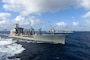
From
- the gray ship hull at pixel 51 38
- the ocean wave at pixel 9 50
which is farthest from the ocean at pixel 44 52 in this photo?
the gray ship hull at pixel 51 38

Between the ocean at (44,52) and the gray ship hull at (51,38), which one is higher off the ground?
the gray ship hull at (51,38)

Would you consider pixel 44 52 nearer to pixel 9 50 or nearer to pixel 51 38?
pixel 9 50

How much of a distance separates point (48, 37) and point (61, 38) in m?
7.05

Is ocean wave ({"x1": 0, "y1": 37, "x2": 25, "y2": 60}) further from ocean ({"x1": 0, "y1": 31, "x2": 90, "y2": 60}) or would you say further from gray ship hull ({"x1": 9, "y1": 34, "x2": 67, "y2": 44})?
gray ship hull ({"x1": 9, "y1": 34, "x2": 67, "y2": 44})

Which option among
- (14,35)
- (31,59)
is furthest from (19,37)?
(31,59)

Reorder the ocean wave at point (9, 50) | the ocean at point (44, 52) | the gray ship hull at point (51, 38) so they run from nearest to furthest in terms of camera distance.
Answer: the ocean at point (44, 52) < the ocean wave at point (9, 50) < the gray ship hull at point (51, 38)

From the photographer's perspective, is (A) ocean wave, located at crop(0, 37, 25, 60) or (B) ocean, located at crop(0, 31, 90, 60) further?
(A) ocean wave, located at crop(0, 37, 25, 60)

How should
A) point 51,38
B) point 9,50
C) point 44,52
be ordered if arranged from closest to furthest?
point 44,52 → point 9,50 → point 51,38

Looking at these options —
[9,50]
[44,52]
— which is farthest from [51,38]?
[9,50]

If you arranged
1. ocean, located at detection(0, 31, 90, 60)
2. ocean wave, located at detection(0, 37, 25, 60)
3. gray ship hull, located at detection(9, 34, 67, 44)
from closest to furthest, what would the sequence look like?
ocean, located at detection(0, 31, 90, 60) < ocean wave, located at detection(0, 37, 25, 60) < gray ship hull, located at detection(9, 34, 67, 44)

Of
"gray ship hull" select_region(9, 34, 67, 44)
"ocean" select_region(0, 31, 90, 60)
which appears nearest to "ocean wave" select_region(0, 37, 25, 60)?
"ocean" select_region(0, 31, 90, 60)

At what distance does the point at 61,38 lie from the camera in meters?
63.5

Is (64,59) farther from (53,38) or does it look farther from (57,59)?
(53,38)

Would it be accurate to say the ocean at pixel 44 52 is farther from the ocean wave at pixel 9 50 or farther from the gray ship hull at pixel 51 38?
the gray ship hull at pixel 51 38
